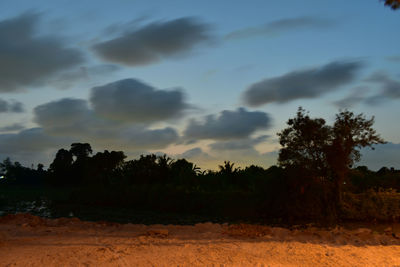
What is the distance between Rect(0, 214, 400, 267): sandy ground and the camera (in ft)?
28.0

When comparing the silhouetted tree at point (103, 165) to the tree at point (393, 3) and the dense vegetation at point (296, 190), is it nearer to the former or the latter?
the dense vegetation at point (296, 190)

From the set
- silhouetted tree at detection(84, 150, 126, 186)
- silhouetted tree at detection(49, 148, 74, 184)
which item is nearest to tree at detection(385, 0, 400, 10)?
silhouetted tree at detection(84, 150, 126, 186)

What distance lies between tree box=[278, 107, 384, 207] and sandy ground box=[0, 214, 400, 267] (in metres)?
6.32

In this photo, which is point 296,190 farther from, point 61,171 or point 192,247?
point 61,171

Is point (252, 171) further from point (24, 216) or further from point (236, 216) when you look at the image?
point (24, 216)

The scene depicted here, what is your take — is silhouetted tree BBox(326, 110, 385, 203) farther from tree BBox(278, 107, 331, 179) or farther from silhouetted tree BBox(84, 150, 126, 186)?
silhouetted tree BBox(84, 150, 126, 186)

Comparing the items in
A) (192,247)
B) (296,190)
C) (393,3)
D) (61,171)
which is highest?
(393,3)

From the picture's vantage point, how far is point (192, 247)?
9.66 meters

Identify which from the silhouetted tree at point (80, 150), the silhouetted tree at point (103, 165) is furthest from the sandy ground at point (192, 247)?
the silhouetted tree at point (80, 150)

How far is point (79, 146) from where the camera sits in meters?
71.1

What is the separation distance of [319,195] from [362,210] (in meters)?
2.32

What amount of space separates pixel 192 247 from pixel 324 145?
11.7m

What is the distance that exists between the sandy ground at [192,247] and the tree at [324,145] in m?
6.32

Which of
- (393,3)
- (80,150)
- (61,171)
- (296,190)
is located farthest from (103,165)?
(393,3)
